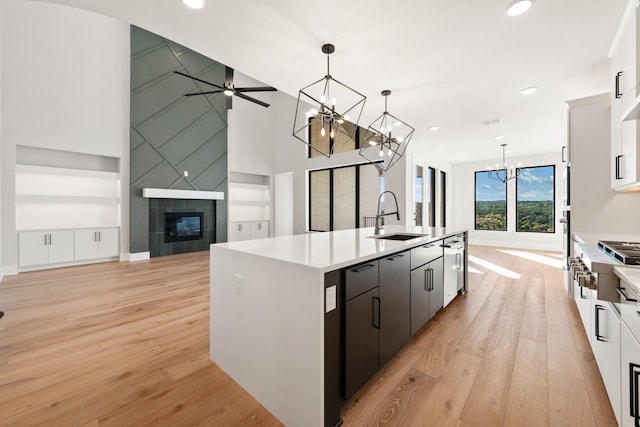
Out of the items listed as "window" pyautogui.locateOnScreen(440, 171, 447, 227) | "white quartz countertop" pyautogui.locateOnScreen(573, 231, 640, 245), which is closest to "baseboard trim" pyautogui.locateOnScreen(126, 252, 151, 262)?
"white quartz countertop" pyautogui.locateOnScreen(573, 231, 640, 245)

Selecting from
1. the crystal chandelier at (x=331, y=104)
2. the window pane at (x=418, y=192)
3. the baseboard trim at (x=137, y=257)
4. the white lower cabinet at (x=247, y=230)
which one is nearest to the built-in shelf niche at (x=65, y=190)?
the baseboard trim at (x=137, y=257)

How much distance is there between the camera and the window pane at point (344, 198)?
23.5 ft

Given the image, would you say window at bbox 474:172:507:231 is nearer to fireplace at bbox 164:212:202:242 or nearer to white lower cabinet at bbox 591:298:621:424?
white lower cabinet at bbox 591:298:621:424

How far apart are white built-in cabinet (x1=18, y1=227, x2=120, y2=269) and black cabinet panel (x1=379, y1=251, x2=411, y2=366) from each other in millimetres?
6075

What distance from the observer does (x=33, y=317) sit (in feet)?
9.17

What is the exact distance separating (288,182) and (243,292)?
25.6ft

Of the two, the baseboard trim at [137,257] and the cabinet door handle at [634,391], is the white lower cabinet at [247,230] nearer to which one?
the baseboard trim at [137,257]

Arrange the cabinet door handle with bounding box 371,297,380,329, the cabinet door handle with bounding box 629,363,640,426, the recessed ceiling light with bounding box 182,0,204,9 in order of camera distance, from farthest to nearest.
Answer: the recessed ceiling light with bounding box 182,0,204,9 < the cabinet door handle with bounding box 371,297,380,329 < the cabinet door handle with bounding box 629,363,640,426

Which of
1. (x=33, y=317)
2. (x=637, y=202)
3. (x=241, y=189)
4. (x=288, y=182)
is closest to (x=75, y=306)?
(x=33, y=317)

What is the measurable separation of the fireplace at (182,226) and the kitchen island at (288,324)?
5519mm

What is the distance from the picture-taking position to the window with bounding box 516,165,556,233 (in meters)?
7.17

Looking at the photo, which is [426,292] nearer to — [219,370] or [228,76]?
[219,370]

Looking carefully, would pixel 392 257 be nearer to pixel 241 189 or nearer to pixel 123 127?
pixel 123 127

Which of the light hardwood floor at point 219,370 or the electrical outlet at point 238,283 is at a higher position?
the electrical outlet at point 238,283
